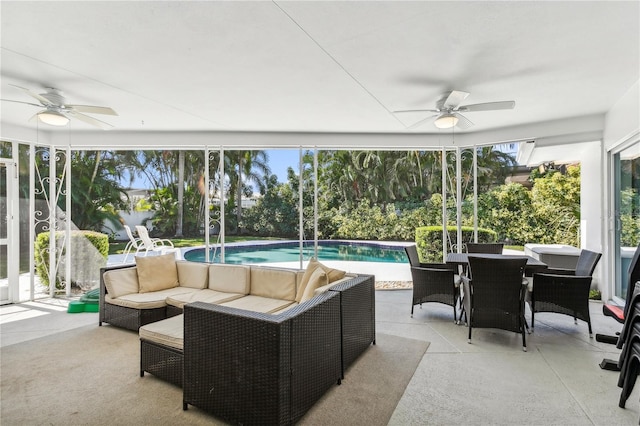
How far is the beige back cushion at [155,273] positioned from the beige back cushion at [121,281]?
89 mm

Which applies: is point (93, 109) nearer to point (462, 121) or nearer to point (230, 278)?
point (230, 278)

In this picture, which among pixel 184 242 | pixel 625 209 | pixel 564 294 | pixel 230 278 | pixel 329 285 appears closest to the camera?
pixel 329 285

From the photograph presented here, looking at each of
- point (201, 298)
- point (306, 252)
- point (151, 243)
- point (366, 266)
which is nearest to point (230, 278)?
point (201, 298)

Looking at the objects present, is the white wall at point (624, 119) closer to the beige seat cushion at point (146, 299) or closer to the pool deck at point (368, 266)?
the pool deck at point (368, 266)

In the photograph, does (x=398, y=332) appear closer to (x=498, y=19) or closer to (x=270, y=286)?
(x=270, y=286)

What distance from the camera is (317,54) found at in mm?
2814

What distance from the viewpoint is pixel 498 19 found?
7.45ft

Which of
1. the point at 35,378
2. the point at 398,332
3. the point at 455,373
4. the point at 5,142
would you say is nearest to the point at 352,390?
the point at 455,373

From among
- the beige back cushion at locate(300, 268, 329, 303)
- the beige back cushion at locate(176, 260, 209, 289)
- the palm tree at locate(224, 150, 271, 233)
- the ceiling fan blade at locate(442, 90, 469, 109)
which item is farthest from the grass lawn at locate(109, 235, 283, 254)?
the ceiling fan blade at locate(442, 90, 469, 109)

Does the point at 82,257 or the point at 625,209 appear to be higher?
the point at 625,209

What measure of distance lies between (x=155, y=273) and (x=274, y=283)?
5.19 feet

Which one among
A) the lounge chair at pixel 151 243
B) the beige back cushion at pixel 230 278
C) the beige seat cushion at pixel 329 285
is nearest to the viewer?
the beige seat cushion at pixel 329 285

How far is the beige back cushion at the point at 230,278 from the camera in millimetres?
3795

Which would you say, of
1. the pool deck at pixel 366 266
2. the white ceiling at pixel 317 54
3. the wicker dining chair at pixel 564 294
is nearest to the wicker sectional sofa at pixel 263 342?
the wicker dining chair at pixel 564 294
